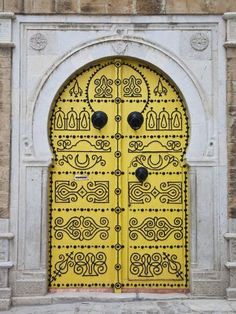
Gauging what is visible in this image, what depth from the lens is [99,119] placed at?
5.99 m

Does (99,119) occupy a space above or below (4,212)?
above

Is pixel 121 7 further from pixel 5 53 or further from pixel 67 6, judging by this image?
pixel 5 53

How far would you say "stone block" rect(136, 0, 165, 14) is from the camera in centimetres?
602

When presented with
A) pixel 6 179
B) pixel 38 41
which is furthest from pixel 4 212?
pixel 38 41

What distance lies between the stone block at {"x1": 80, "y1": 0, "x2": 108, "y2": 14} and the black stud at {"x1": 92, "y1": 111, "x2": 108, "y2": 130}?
4.19 feet

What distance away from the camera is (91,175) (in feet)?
19.8

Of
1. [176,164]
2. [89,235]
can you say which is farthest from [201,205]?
[89,235]

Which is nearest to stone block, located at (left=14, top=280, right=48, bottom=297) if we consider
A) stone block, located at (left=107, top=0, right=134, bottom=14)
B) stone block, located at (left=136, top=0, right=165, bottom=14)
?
stone block, located at (left=107, top=0, right=134, bottom=14)

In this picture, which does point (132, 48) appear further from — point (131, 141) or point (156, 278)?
point (156, 278)

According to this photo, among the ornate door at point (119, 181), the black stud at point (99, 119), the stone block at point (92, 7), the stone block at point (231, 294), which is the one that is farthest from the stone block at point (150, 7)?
the stone block at point (231, 294)

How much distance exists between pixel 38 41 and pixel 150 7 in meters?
1.49

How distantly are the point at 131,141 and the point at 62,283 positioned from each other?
199 centimetres

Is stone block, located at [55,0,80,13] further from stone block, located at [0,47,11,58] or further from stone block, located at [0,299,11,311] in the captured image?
stone block, located at [0,299,11,311]

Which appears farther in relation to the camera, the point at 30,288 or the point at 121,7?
the point at 121,7
